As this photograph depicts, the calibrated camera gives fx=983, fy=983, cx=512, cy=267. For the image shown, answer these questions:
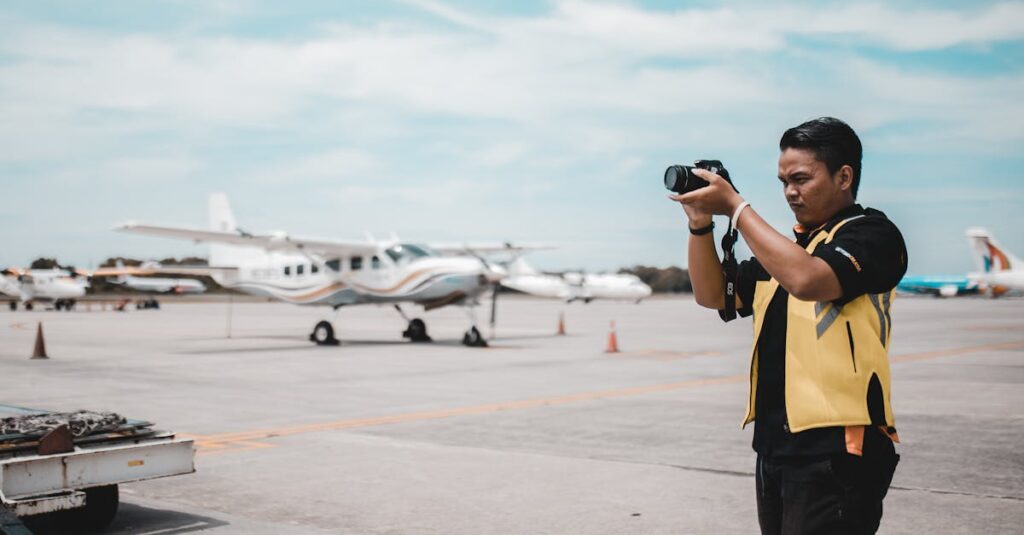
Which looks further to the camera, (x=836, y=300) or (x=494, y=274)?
(x=494, y=274)

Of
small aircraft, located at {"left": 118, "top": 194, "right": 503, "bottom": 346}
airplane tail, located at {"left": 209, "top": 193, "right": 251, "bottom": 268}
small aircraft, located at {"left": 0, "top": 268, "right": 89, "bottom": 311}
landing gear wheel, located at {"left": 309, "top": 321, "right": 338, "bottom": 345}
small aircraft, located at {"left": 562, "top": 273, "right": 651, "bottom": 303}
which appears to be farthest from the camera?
small aircraft, located at {"left": 562, "top": 273, "right": 651, "bottom": 303}

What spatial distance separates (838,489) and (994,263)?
7754cm

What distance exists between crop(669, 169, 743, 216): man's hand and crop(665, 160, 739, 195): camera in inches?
0.7

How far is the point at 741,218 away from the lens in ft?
8.14

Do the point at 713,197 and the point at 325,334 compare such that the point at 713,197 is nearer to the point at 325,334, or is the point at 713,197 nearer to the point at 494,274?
the point at 494,274

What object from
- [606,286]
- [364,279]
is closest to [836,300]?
[364,279]

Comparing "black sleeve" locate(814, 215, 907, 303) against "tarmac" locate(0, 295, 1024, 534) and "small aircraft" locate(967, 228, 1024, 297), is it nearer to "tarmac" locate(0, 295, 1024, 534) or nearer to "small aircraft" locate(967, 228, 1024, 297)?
"tarmac" locate(0, 295, 1024, 534)

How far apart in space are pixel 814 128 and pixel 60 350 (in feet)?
78.4

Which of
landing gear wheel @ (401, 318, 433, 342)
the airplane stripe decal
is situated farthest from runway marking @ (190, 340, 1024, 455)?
landing gear wheel @ (401, 318, 433, 342)

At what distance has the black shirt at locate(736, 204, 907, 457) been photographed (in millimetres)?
2514

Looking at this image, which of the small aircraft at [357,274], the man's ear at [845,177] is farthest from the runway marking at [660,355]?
the man's ear at [845,177]

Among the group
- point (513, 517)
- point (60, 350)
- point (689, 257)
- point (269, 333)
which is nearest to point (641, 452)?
point (513, 517)

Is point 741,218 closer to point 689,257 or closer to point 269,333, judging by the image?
point 689,257

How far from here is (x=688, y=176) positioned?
2.51 metres
